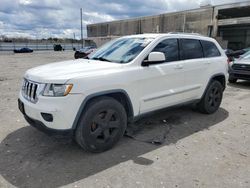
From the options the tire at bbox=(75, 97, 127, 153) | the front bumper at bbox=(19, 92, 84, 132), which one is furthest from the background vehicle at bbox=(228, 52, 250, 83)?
the front bumper at bbox=(19, 92, 84, 132)

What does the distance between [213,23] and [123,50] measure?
35.9 meters

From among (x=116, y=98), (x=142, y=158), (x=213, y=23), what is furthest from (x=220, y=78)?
(x=213, y=23)

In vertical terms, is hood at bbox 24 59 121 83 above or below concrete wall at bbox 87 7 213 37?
below

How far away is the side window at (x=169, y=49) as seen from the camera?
4152mm

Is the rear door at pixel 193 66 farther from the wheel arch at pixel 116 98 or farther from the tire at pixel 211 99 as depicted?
the wheel arch at pixel 116 98

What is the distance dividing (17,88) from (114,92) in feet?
19.5

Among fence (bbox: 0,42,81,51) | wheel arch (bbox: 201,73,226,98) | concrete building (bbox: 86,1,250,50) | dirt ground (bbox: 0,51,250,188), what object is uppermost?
concrete building (bbox: 86,1,250,50)

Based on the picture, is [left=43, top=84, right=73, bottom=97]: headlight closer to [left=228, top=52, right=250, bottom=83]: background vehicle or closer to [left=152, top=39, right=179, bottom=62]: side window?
[left=152, top=39, right=179, bottom=62]: side window

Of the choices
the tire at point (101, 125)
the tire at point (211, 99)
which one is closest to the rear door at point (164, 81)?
the tire at point (101, 125)

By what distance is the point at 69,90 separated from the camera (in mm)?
3018

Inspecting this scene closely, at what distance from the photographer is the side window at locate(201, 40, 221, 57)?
5135 millimetres

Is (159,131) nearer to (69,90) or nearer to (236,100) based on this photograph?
(69,90)

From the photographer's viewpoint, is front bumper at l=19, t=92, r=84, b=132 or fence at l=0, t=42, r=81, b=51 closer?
front bumper at l=19, t=92, r=84, b=132

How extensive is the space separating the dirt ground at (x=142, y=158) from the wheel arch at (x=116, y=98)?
580 millimetres
